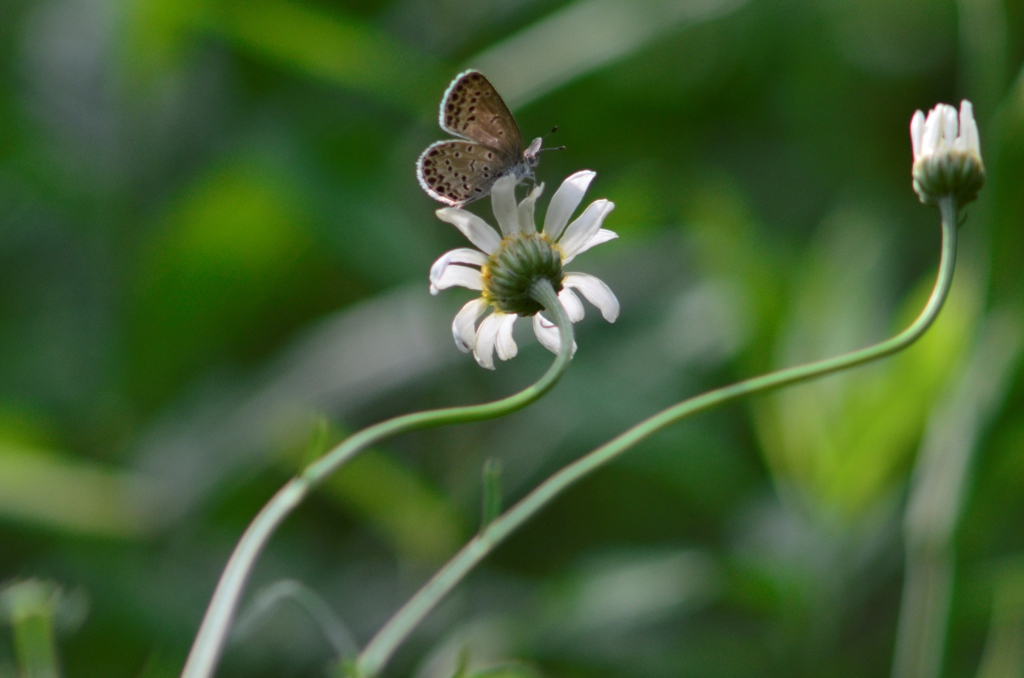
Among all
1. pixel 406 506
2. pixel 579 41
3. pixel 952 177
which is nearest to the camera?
pixel 952 177

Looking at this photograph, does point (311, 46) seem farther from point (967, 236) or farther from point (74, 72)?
point (967, 236)

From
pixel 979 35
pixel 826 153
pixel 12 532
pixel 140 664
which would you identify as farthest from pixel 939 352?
pixel 12 532

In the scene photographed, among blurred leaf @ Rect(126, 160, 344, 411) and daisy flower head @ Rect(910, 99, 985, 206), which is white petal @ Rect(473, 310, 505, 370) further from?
blurred leaf @ Rect(126, 160, 344, 411)

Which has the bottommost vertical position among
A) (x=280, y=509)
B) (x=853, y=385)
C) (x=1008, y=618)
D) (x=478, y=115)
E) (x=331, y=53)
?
(x=280, y=509)

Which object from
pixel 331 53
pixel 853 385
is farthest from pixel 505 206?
pixel 331 53

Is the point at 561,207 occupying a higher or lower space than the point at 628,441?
higher

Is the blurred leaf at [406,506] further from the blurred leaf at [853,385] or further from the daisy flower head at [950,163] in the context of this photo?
the daisy flower head at [950,163]

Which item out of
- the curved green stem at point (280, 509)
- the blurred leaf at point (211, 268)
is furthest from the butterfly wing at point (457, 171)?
the blurred leaf at point (211, 268)

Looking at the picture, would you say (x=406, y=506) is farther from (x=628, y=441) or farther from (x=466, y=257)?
(x=628, y=441)
